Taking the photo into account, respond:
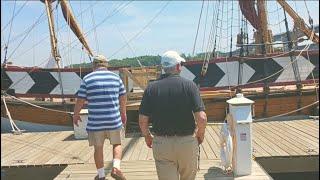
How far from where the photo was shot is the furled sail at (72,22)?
1628cm

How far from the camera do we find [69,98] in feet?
47.0

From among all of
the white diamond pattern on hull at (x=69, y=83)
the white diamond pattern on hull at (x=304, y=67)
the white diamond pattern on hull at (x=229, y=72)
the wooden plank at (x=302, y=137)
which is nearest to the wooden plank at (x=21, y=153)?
the white diamond pattern on hull at (x=69, y=83)

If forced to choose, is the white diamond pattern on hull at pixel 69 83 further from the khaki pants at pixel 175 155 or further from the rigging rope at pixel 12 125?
the khaki pants at pixel 175 155

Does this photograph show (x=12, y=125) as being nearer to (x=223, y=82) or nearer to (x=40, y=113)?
(x=40, y=113)

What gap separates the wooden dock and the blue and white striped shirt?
1.61 m

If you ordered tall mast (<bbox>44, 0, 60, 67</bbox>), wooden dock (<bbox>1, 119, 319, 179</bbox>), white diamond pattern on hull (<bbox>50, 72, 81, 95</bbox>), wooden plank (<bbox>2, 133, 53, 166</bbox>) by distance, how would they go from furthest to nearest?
1. tall mast (<bbox>44, 0, 60, 67</bbox>)
2. white diamond pattern on hull (<bbox>50, 72, 81, 95</bbox>)
3. wooden plank (<bbox>2, 133, 53, 166</bbox>)
4. wooden dock (<bbox>1, 119, 319, 179</bbox>)

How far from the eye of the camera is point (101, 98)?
19.0 feet

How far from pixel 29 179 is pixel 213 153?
324 cm

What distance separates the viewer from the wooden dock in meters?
8.02

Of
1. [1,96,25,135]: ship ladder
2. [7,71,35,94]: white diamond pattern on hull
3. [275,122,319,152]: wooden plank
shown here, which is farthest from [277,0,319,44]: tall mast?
[1,96,25,135]: ship ladder

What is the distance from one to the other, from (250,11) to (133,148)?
32.0 ft

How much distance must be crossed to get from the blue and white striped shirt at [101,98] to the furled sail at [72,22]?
10914mm

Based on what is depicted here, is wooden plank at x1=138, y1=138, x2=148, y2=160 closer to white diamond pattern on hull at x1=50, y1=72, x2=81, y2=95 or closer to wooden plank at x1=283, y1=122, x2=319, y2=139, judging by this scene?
wooden plank at x1=283, y1=122, x2=319, y2=139

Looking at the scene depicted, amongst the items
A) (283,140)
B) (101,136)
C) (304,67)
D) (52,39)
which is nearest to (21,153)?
(101,136)
